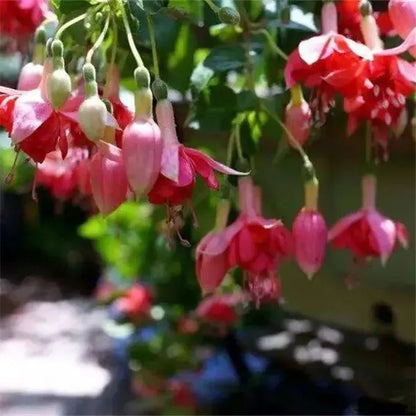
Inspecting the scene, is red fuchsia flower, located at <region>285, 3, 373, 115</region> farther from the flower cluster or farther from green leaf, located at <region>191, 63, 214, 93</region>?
green leaf, located at <region>191, 63, 214, 93</region>

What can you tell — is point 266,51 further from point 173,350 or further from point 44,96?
point 173,350

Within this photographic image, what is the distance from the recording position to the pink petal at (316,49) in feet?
1.77

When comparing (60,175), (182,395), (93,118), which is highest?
(93,118)

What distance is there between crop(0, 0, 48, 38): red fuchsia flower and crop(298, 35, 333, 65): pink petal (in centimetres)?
25

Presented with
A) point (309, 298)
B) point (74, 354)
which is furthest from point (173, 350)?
point (74, 354)

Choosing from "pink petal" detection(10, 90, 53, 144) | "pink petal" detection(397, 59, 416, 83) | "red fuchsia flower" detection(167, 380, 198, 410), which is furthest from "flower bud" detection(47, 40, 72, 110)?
"red fuchsia flower" detection(167, 380, 198, 410)

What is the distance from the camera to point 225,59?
0.67 metres

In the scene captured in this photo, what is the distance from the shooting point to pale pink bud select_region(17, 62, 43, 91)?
1.89 ft

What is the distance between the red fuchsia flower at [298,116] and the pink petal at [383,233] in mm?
102

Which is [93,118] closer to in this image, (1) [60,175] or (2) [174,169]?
(2) [174,169]

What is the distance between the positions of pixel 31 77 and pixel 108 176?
0.14 metres

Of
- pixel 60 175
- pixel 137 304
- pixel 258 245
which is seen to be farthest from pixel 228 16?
pixel 137 304

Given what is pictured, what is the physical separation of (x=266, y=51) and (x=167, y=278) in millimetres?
637

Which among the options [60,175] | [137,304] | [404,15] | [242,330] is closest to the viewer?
[404,15]
